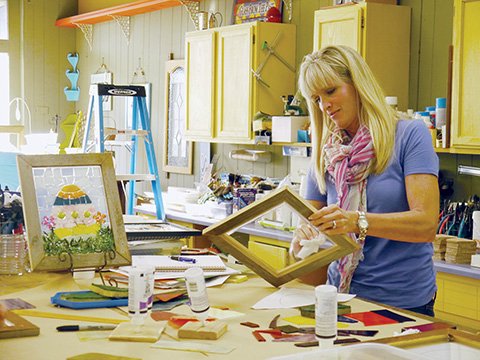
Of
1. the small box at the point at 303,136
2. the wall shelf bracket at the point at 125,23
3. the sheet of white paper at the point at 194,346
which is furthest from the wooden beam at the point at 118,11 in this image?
the sheet of white paper at the point at 194,346

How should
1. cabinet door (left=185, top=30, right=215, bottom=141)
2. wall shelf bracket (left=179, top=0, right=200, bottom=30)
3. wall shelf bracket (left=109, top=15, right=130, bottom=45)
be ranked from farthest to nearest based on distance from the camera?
1. wall shelf bracket (left=109, top=15, right=130, bottom=45)
2. wall shelf bracket (left=179, top=0, right=200, bottom=30)
3. cabinet door (left=185, top=30, right=215, bottom=141)

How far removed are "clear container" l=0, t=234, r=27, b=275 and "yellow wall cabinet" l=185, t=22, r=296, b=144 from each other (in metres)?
2.93

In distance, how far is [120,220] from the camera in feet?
9.29

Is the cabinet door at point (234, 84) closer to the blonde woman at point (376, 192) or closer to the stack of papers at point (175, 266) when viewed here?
the stack of papers at point (175, 266)

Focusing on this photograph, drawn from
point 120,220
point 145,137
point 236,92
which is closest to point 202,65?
point 236,92

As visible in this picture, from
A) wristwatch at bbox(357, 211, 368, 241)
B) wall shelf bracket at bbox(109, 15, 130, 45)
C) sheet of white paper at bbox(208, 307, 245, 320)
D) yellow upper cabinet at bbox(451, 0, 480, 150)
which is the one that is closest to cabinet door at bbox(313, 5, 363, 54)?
yellow upper cabinet at bbox(451, 0, 480, 150)

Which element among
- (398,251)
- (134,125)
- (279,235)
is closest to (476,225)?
(279,235)

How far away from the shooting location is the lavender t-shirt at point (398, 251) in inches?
99.2

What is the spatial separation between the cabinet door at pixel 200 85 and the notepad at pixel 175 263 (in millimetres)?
3062

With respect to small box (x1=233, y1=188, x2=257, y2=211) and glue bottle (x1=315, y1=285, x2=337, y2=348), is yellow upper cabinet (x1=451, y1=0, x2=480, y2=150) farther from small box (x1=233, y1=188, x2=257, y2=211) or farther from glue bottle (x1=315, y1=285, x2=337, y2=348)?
glue bottle (x1=315, y1=285, x2=337, y2=348)

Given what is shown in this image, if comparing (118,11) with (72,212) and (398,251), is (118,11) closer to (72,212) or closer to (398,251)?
(72,212)

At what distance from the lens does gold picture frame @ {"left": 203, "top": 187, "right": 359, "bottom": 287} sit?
249cm

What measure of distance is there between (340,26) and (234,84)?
1.21m

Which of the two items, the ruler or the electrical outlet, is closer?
the ruler
